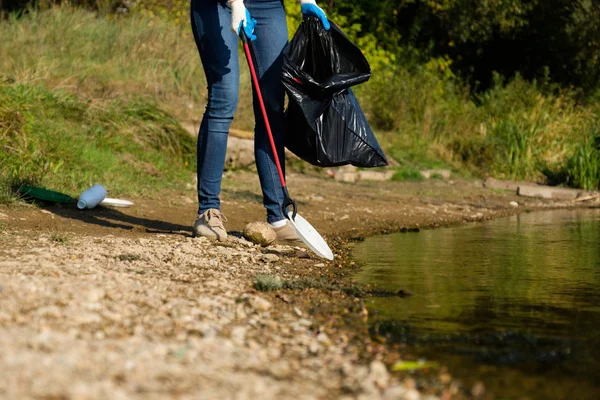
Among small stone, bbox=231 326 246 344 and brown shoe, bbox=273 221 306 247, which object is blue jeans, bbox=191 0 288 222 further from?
small stone, bbox=231 326 246 344

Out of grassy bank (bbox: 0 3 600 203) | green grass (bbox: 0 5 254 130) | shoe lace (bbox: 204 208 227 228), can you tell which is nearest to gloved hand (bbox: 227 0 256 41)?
shoe lace (bbox: 204 208 227 228)

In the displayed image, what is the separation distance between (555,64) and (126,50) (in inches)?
343

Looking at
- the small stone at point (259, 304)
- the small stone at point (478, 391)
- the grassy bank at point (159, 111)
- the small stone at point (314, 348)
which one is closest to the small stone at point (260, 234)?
the small stone at point (259, 304)

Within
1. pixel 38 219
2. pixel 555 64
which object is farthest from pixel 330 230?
pixel 555 64

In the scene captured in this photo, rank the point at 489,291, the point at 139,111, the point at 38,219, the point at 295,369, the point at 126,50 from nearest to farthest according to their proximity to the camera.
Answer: the point at 295,369
the point at 489,291
the point at 38,219
the point at 139,111
the point at 126,50

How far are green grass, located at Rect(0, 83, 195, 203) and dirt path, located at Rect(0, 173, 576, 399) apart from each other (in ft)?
3.84

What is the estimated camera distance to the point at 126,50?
1063 cm

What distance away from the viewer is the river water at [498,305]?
258 centimetres

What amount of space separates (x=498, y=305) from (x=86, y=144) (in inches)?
193

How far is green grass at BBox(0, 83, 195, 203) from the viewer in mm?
6535

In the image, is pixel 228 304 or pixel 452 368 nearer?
pixel 452 368

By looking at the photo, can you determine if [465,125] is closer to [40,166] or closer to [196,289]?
[40,166]

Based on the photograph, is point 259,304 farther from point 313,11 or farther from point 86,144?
point 86,144

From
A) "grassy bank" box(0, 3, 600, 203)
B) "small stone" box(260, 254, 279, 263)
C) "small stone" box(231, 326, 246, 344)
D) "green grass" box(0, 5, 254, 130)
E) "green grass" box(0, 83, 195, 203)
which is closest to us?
"small stone" box(231, 326, 246, 344)
